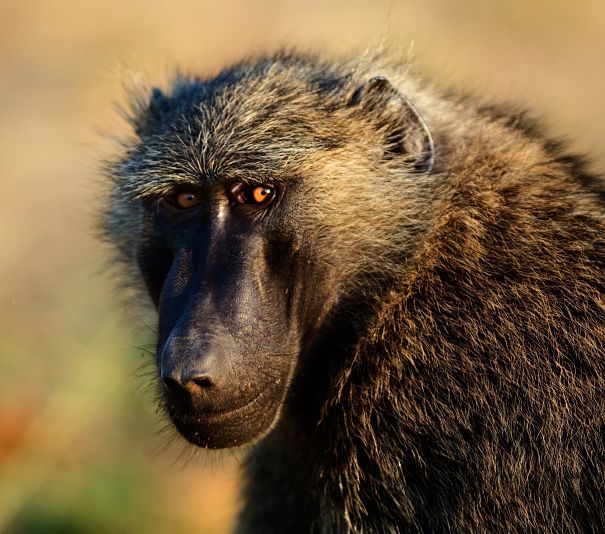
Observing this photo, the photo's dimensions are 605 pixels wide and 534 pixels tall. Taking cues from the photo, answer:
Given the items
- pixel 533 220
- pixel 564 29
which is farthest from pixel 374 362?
pixel 564 29

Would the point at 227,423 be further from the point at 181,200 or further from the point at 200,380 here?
the point at 181,200

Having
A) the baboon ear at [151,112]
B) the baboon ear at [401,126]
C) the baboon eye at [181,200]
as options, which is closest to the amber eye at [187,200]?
the baboon eye at [181,200]

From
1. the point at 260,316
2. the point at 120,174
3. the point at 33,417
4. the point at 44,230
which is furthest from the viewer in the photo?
the point at 44,230

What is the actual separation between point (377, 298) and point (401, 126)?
2.38 feet

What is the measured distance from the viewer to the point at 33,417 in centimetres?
535

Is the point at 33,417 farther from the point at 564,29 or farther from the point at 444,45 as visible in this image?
the point at 564,29

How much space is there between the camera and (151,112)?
4719 mm

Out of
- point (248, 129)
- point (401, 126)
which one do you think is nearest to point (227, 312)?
point (248, 129)

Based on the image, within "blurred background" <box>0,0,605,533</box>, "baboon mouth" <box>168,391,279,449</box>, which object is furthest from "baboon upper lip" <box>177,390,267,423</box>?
"blurred background" <box>0,0,605,533</box>

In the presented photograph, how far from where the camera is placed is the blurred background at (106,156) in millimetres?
5293

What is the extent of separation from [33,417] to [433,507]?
2.52m

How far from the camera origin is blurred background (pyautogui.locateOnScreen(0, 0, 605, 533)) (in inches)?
208

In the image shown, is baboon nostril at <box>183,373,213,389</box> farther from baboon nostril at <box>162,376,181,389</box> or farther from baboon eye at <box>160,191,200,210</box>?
baboon eye at <box>160,191,200,210</box>

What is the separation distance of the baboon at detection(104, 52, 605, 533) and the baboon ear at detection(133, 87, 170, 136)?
14 centimetres
